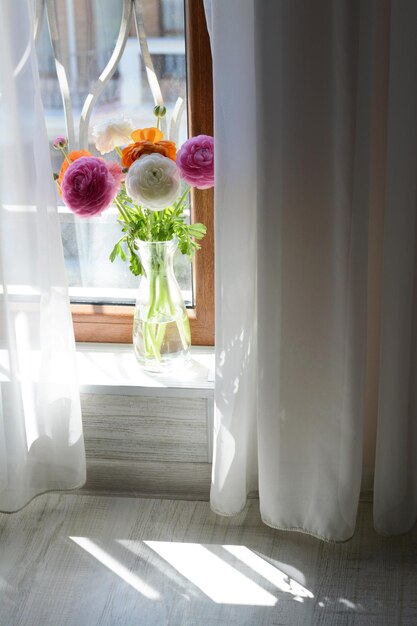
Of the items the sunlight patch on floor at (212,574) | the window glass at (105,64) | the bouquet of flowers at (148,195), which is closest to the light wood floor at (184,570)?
the sunlight patch on floor at (212,574)

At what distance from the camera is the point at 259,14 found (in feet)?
4.89

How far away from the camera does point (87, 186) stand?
1676mm

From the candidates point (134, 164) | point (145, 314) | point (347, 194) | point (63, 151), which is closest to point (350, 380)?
point (347, 194)

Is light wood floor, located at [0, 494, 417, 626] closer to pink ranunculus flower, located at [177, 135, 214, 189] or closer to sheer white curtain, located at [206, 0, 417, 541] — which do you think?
sheer white curtain, located at [206, 0, 417, 541]

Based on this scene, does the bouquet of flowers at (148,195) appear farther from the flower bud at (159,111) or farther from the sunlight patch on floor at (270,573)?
the sunlight patch on floor at (270,573)

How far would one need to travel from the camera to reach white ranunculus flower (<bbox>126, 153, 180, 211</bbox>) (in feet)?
5.50

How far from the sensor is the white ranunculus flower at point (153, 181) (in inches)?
66.0

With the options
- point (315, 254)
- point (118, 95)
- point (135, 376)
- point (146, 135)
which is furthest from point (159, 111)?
point (135, 376)

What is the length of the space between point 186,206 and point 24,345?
0.50 metres

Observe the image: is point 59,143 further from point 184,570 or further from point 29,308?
point 184,570

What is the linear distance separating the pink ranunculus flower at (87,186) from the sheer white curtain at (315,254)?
9.7 inches

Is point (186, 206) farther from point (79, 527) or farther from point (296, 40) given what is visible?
point (79, 527)

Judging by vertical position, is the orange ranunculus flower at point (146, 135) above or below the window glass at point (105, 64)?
below

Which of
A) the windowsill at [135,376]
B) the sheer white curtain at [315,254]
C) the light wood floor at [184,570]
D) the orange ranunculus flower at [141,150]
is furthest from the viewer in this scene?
the windowsill at [135,376]
